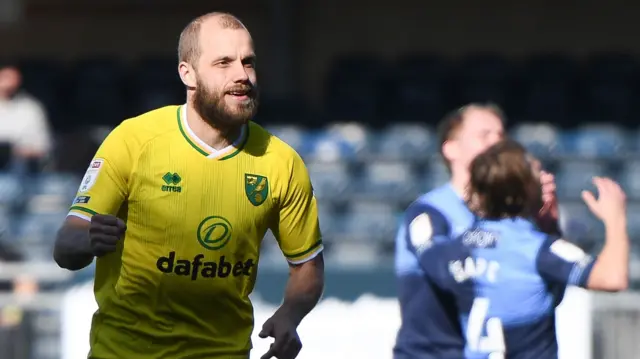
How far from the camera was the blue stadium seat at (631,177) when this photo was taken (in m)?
12.3

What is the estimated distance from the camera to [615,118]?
547 inches

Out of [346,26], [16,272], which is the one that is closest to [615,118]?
[346,26]

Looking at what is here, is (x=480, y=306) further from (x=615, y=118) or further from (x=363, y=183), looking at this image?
(x=615, y=118)

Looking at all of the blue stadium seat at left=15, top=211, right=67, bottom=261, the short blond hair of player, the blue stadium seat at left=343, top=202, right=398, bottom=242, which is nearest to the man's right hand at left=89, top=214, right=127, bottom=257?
the short blond hair of player

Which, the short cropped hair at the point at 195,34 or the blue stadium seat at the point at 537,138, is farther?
the blue stadium seat at the point at 537,138

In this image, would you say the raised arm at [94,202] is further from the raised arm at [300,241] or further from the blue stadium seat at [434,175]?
the blue stadium seat at [434,175]

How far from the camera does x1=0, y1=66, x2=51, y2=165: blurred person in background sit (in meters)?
12.4

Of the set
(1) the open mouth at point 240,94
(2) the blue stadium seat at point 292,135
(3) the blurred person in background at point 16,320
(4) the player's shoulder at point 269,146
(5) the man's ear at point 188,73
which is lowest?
(3) the blurred person in background at point 16,320

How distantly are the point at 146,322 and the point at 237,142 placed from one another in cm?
67

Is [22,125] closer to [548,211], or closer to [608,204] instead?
[548,211]

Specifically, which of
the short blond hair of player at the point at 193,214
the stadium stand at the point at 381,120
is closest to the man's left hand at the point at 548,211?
the short blond hair of player at the point at 193,214

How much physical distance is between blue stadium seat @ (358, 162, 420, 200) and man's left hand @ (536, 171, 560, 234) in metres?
6.97

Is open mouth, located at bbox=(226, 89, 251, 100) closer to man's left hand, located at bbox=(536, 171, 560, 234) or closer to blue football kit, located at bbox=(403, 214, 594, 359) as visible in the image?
blue football kit, located at bbox=(403, 214, 594, 359)

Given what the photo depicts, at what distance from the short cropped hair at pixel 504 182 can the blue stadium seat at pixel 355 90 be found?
9.12 m
